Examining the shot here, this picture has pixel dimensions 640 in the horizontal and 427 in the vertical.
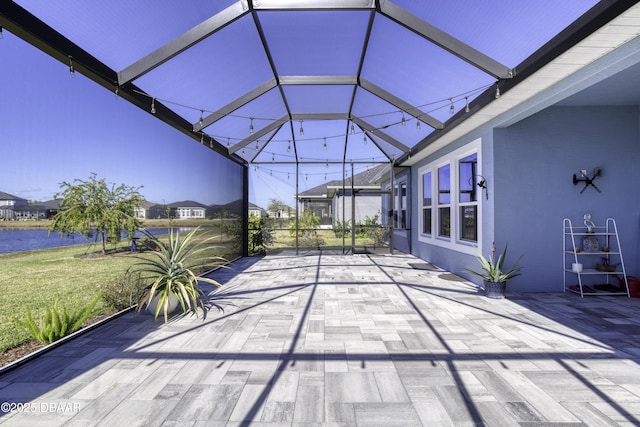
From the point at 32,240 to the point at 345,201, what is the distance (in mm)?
10860

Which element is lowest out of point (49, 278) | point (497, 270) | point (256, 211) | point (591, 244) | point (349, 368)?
point (349, 368)

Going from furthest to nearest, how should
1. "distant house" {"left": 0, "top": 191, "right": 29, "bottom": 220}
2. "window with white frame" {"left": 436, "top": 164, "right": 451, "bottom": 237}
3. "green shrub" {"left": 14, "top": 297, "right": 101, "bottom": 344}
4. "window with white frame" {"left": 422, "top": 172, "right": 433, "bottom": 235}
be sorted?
"window with white frame" {"left": 422, "top": 172, "right": 433, "bottom": 235} < "window with white frame" {"left": 436, "top": 164, "right": 451, "bottom": 237} < "green shrub" {"left": 14, "top": 297, "right": 101, "bottom": 344} < "distant house" {"left": 0, "top": 191, "right": 29, "bottom": 220}

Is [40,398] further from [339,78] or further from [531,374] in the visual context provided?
Result: [339,78]

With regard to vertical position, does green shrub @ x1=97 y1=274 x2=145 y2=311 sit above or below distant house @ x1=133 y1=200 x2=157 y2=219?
below

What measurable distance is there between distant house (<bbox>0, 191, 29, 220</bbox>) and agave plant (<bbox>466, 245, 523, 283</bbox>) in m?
4.95

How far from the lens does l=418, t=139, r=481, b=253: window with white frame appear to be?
205 inches

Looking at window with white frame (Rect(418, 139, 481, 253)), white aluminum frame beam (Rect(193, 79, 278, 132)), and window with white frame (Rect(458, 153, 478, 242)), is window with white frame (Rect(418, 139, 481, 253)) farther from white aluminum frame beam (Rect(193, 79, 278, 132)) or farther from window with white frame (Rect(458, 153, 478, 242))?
white aluminum frame beam (Rect(193, 79, 278, 132))

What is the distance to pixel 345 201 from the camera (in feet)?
42.2

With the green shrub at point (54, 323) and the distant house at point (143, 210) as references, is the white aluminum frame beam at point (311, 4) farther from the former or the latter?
the green shrub at point (54, 323)

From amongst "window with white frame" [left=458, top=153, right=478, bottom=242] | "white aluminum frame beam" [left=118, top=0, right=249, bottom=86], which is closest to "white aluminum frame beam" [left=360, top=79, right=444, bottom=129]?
"window with white frame" [left=458, top=153, right=478, bottom=242]

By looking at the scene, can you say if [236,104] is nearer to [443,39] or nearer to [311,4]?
[311,4]

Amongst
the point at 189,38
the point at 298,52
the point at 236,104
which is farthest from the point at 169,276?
the point at 298,52

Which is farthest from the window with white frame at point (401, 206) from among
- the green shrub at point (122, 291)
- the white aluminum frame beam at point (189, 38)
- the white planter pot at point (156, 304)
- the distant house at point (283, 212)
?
the green shrub at point (122, 291)

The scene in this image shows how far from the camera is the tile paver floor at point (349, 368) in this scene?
5.82 ft
